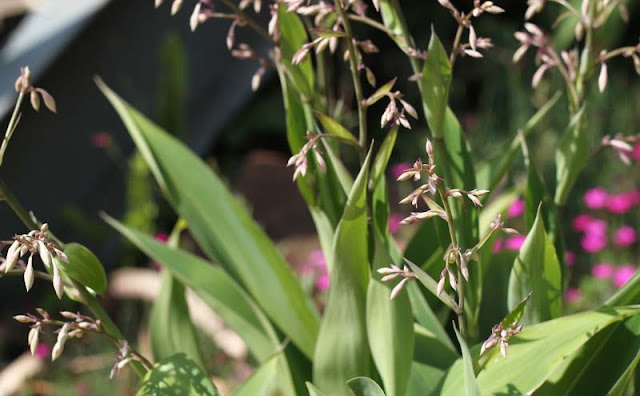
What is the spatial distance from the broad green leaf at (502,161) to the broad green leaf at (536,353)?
288mm

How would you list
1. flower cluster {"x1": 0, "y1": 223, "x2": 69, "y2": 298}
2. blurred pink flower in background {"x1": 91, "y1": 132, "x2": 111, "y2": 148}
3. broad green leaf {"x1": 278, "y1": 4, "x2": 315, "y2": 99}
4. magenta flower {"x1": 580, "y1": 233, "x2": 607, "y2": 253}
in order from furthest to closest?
blurred pink flower in background {"x1": 91, "y1": 132, "x2": 111, "y2": 148} → magenta flower {"x1": 580, "y1": 233, "x2": 607, "y2": 253} → broad green leaf {"x1": 278, "y1": 4, "x2": 315, "y2": 99} → flower cluster {"x1": 0, "y1": 223, "x2": 69, "y2": 298}

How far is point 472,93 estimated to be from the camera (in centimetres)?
475

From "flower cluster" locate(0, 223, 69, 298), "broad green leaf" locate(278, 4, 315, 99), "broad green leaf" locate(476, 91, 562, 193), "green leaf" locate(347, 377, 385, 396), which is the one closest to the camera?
"flower cluster" locate(0, 223, 69, 298)

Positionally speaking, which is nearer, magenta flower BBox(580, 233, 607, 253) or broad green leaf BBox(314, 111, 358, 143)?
broad green leaf BBox(314, 111, 358, 143)

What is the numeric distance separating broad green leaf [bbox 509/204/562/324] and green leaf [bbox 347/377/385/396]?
239mm

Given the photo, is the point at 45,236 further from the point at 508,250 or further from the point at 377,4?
the point at 508,250

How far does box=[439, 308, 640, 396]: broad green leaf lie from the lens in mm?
991

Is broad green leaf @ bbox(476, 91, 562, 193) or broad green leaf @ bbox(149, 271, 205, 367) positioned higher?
broad green leaf @ bbox(476, 91, 562, 193)

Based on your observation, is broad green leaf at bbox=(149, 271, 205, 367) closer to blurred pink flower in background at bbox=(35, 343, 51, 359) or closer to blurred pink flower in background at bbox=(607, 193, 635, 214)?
blurred pink flower in background at bbox=(35, 343, 51, 359)

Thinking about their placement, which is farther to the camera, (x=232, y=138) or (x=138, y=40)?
(x=232, y=138)

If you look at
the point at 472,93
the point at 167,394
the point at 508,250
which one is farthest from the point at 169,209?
the point at 167,394

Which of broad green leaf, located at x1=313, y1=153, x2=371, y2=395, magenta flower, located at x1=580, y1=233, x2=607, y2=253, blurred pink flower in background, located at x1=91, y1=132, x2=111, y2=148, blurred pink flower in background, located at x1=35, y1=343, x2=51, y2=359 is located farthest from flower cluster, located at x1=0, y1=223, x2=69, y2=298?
blurred pink flower in background, located at x1=91, y1=132, x2=111, y2=148

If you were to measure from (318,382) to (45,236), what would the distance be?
43cm

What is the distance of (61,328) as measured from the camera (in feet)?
3.04
